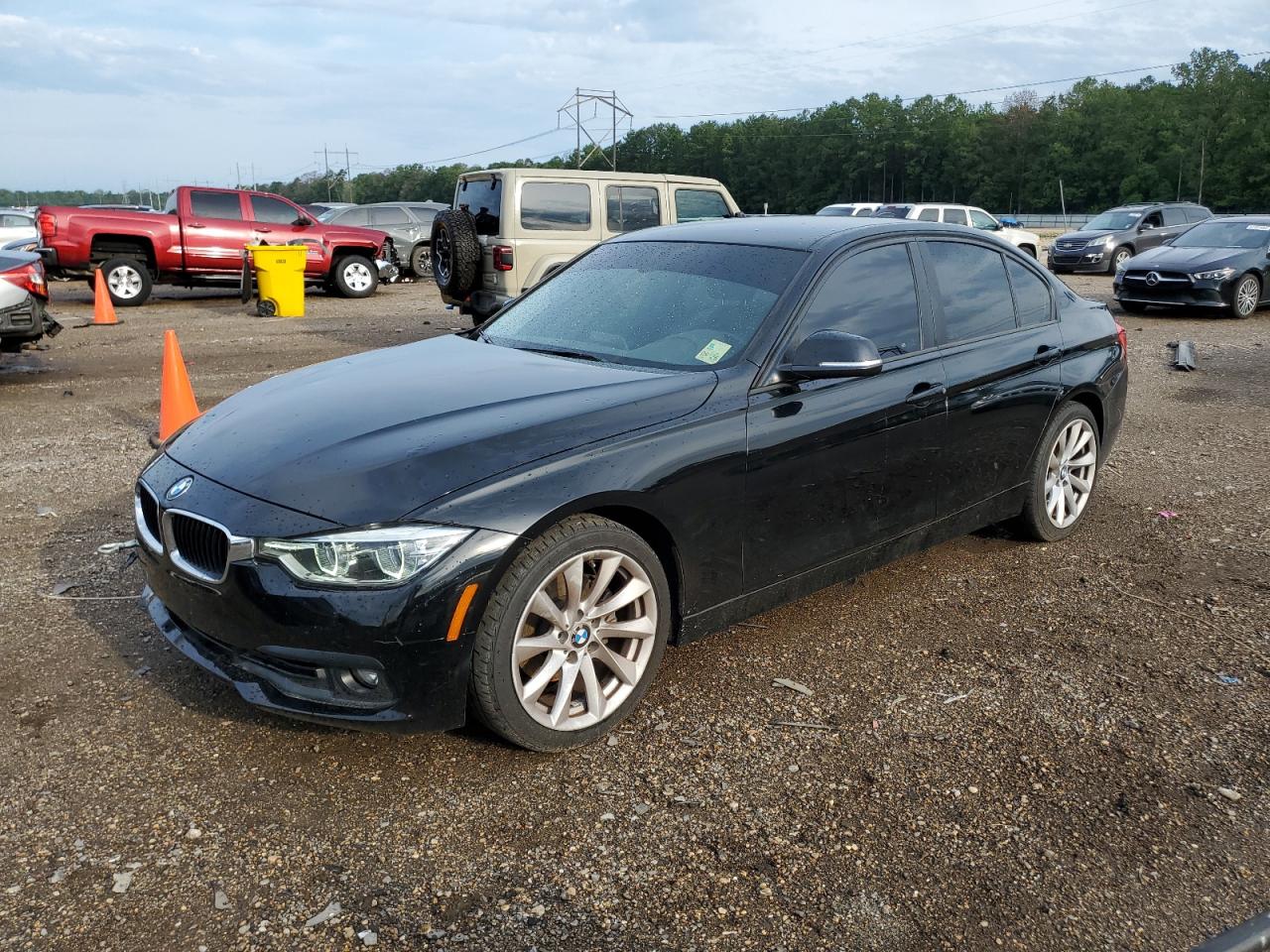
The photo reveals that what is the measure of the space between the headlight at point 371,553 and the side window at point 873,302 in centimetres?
168

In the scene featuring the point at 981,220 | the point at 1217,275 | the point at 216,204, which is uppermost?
the point at 216,204

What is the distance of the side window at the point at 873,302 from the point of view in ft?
13.1

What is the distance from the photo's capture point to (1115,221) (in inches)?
962

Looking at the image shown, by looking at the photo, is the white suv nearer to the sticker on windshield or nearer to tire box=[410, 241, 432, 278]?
tire box=[410, 241, 432, 278]

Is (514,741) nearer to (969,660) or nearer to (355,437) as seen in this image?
(355,437)

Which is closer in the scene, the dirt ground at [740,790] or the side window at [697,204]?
the dirt ground at [740,790]

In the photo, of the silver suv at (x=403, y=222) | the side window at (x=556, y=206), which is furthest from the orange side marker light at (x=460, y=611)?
the silver suv at (x=403, y=222)

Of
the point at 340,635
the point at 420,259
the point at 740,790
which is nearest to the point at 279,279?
the point at 420,259

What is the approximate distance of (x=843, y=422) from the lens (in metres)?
3.94

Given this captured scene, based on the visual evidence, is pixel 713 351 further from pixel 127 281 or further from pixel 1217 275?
pixel 127 281

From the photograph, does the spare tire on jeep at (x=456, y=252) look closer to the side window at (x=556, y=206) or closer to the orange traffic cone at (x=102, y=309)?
the side window at (x=556, y=206)

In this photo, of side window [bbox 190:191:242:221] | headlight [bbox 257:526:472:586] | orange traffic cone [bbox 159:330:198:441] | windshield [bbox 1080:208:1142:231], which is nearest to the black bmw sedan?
headlight [bbox 257:526:472:586]

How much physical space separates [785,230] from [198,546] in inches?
105

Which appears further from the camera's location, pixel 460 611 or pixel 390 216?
pixel 390 216
